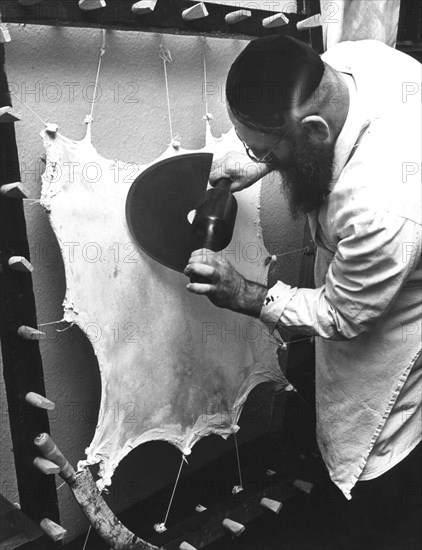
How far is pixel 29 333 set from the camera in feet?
4.45

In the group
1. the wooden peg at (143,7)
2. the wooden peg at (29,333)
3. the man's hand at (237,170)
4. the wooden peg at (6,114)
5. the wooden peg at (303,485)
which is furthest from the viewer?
the wooden peg at (303,485)

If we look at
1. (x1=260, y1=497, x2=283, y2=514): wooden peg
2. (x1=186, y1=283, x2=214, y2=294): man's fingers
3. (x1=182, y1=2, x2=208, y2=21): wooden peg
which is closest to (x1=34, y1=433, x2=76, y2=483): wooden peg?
(x1=186, y1=283, x2=214, y2=294): man's fingers

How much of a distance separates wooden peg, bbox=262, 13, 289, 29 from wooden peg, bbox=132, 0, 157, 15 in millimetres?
385

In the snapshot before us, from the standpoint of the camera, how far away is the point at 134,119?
1713 millimetres

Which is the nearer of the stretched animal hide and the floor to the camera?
the stretched animal hide

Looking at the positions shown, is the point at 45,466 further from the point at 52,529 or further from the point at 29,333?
the point at 29,333

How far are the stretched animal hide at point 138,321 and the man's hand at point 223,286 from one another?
16 cm

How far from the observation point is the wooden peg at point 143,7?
1.46m

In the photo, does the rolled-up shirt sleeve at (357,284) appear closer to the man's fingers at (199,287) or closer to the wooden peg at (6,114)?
the man's fingers at (199,287)

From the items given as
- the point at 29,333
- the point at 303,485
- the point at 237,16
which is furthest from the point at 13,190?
the point at 303,485

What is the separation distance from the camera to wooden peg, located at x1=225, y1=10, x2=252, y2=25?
5.52 ft

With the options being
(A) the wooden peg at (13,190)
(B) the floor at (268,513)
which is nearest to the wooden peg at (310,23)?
(A) the wooden peg at (13,190)

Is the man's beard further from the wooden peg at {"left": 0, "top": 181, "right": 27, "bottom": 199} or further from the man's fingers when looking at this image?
the wooden peg at {"left": 0, "top": 181, "right": 27, "bottom": 199}

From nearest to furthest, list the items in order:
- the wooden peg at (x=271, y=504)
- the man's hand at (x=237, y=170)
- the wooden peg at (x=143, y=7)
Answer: the wooden peg at (x=143, y=7) → the man's hand at (x=237, y=170) → the wooden peg at (x=271, y=504)
